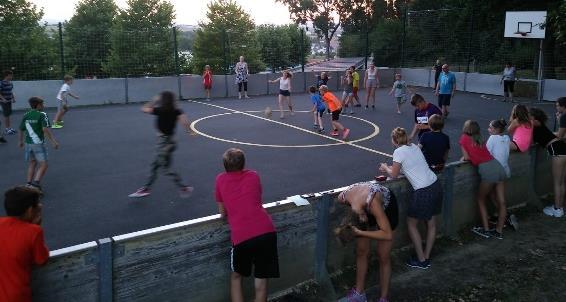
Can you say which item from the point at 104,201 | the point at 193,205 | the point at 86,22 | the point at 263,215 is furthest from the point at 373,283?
the point at 86,22

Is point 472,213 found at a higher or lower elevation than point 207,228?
lower

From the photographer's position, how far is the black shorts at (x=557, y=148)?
26.4 ft

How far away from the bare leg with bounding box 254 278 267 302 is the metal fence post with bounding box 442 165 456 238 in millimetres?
→ 3349

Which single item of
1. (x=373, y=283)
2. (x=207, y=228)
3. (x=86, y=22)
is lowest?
(x=373, y=283)

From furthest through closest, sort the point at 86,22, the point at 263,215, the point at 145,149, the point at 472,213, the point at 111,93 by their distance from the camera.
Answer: the point at 86,22
the point at 111,93
the point at 145,149
the point at 472,213
the point at 263,215

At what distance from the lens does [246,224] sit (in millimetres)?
4590

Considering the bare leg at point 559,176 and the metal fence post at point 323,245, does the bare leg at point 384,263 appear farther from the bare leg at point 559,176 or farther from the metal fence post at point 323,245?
the bare leg at point 559,176

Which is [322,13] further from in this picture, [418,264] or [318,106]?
[418,264]

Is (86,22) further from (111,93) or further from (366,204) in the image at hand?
(366,204)

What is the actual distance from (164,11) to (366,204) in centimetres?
4062

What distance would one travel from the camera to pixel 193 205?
330 inches

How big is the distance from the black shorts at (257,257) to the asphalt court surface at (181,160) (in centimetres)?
320

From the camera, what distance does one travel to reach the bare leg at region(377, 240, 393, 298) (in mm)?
5270

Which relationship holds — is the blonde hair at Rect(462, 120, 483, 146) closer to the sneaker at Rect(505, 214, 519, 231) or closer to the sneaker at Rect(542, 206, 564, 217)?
the sneaker at Rect(505, 214, 519, 231)
